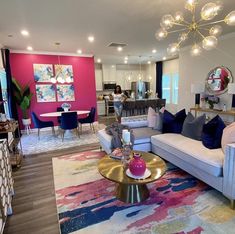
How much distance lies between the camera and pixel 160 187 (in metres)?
2.49

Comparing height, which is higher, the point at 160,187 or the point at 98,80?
the point at 98,80

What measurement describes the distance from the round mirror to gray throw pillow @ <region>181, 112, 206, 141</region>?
8.54 feet

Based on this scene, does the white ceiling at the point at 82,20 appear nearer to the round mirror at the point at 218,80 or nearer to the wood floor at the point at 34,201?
the round mirror at the point at 218,80

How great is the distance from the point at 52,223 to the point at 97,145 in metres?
2.59

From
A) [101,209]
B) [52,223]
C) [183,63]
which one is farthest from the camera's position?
[183,63]

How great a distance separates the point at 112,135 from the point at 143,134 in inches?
27.3

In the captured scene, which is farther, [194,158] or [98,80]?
[98,80]

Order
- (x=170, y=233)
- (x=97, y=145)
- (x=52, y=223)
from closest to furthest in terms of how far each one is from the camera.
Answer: (x=170, y=233) → (x=52, y=223) → (x=97, y=145)

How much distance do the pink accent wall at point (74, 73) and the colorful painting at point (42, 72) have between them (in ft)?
0.35

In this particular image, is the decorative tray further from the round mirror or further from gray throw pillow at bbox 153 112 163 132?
the round mirror

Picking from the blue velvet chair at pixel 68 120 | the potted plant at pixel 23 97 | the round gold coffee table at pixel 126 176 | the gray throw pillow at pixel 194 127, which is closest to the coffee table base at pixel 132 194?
the round gold coffee table at pixel 126 176

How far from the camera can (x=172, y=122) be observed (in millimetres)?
3543

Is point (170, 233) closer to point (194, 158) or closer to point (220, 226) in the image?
point (220, 226)

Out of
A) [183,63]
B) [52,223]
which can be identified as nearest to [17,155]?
[52,223]
